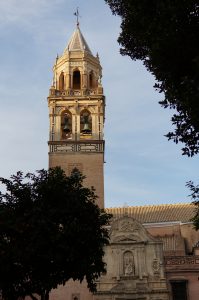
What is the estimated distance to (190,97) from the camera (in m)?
11.6

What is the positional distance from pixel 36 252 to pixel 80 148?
23.6m

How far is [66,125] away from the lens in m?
43.0

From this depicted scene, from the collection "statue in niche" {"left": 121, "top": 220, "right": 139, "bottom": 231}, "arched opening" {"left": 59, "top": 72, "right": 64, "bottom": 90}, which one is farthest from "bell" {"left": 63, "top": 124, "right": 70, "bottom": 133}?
"statue in niche" {"left": 121, "top": 220, "right": 139, "bottom": 231}

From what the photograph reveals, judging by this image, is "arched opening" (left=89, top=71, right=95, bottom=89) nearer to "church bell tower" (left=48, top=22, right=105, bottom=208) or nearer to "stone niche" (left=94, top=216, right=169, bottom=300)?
"church bell tower" (left=48, top=22, right=105, bottom=208)

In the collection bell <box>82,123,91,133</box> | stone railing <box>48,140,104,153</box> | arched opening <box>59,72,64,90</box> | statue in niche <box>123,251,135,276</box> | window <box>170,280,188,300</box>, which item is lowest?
window <box>170,280,188,300</box>

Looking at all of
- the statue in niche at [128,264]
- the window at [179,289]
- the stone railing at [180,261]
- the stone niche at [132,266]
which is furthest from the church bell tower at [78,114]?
the window at [179,289]

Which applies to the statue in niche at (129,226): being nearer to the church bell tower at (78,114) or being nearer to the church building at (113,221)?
the church building at (113,221)

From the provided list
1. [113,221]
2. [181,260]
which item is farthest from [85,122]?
[181,260]

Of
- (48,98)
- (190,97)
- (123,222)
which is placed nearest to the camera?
(190,97)

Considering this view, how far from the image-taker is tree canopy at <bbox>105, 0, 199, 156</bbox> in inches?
466

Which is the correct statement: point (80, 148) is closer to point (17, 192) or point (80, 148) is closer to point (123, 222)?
point (123, 222)

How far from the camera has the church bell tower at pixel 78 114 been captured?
4103 centimetres

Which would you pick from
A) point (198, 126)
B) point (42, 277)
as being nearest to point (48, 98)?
point (42, 277)

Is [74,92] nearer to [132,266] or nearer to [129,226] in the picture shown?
[129,226]
